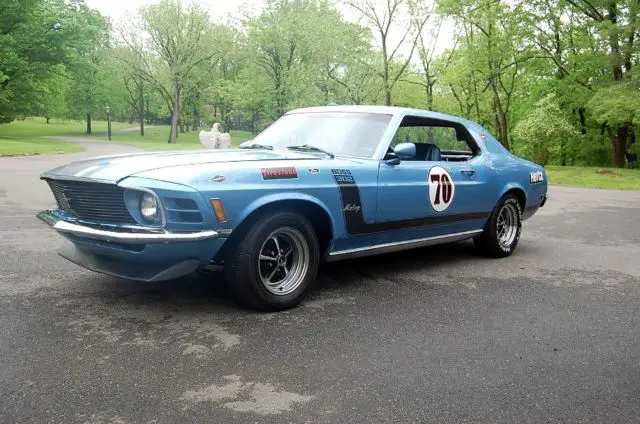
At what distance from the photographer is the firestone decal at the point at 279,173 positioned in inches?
151

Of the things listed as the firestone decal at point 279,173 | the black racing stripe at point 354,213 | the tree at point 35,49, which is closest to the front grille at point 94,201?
the firestone decal at point 279,173

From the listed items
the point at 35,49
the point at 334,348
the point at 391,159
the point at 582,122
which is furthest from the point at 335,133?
the point at 35,49

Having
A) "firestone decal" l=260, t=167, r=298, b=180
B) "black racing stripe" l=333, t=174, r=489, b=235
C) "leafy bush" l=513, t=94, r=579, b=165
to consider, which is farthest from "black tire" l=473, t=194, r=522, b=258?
"leafy bush" l=513, t=94, r=579, b=165

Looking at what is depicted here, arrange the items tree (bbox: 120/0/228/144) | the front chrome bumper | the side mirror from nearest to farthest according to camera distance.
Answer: the front chrome bumper < the side mirror < tree (bbox: 120/0/228/144)

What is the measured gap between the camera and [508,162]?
623cm

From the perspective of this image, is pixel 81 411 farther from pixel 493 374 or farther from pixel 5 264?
pixel 5 264

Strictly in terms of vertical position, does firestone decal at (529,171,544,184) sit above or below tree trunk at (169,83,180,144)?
below

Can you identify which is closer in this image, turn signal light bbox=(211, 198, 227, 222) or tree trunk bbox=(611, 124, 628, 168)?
turn signal light bbox=(211, 198, 227, 222)

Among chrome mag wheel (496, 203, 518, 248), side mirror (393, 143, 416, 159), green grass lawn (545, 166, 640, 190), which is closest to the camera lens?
side mirror (393, 143, 416, 159)

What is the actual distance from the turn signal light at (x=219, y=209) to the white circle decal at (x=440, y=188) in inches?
89.2

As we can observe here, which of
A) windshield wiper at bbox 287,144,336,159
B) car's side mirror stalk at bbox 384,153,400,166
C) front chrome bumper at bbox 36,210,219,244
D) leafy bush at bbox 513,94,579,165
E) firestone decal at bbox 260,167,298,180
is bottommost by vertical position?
front chrome bumper at bbox 36,210,219,244

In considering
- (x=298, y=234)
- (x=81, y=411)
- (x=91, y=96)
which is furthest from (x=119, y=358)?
(x=91, y=96)

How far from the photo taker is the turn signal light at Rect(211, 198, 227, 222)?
3.52m

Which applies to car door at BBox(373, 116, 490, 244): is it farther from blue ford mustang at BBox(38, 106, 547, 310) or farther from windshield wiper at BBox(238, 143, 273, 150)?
windshield wiper at BBox(238, 143, 273, 150)
